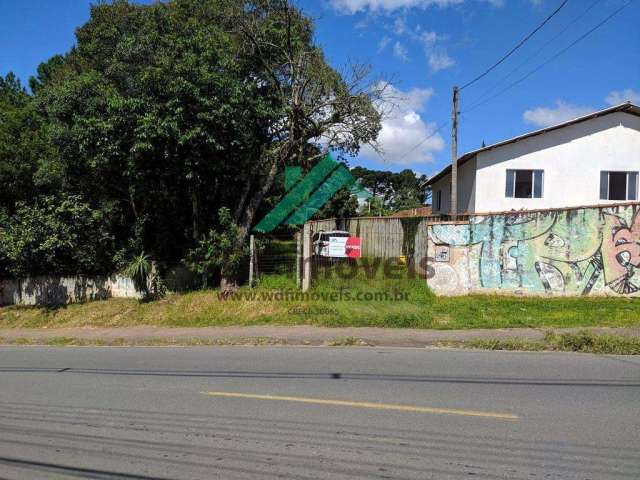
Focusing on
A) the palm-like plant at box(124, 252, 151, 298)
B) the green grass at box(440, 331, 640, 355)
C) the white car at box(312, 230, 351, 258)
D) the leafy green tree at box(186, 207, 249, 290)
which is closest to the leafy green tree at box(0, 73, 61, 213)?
the palm-like plant at box(124, 252, 151, 298)

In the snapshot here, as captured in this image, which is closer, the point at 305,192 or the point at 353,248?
the point at 305,192

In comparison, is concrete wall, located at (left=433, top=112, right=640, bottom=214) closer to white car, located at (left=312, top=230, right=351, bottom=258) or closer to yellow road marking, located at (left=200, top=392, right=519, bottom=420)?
white car, located at (left=312, top=230, right=351, bottom=258)

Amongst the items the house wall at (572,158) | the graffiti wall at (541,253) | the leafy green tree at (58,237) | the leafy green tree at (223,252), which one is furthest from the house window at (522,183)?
the leafy green tree at (58,237)

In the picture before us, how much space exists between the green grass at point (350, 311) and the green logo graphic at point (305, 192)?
394cm

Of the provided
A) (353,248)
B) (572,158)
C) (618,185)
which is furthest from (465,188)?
(353,248)

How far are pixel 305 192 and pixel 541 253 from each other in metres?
8.16

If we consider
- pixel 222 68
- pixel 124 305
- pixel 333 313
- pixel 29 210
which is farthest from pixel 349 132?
pixel 29 210

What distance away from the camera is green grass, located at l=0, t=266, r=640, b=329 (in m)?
11.1

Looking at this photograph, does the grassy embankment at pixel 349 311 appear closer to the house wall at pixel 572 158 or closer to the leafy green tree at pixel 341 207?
the house wall at pixel 572 158

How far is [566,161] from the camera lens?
20.2m

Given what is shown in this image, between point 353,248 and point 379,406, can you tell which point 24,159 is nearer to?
point 353,248

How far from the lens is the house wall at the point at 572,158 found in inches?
787

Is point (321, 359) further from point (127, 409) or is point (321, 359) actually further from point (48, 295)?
point (48, 295)

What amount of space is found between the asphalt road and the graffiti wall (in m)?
5.14
